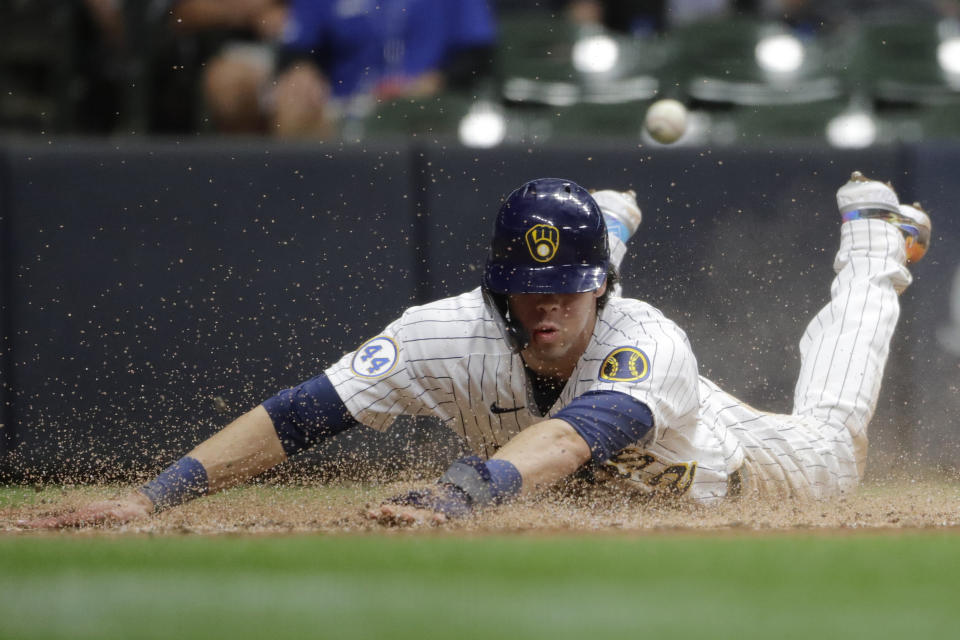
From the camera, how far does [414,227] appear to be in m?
4.95

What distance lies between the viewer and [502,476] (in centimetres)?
315

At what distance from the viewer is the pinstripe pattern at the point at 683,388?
3553 mm

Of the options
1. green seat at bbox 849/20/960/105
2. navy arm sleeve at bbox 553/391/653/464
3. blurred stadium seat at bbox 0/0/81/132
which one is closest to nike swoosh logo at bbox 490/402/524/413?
navy arm sleeve at bbox 553/391/653/464

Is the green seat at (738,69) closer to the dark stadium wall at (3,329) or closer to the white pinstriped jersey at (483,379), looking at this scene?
the white pinstriped jersey at (483,379)

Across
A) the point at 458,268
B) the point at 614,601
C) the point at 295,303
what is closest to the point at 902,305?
the point at 458,268

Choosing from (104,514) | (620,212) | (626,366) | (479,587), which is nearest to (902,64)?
(620,212)

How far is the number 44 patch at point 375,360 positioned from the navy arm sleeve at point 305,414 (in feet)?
0.32

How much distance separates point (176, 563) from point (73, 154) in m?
2.58

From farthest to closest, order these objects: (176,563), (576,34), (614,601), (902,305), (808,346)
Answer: (576,34) < (902,305) < (808,346) < (176,563) < (614,601)

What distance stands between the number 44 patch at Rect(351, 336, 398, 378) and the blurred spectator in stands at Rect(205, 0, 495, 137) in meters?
2.60

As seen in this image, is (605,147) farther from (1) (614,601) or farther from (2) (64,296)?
(1) (614,601)

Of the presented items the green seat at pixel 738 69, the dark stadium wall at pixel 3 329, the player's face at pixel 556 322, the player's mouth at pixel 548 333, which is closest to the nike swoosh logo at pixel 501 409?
the player's face at pixel 556 322

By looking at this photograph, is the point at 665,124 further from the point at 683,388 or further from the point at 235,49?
the point at 235,49

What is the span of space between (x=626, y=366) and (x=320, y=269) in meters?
1.85
